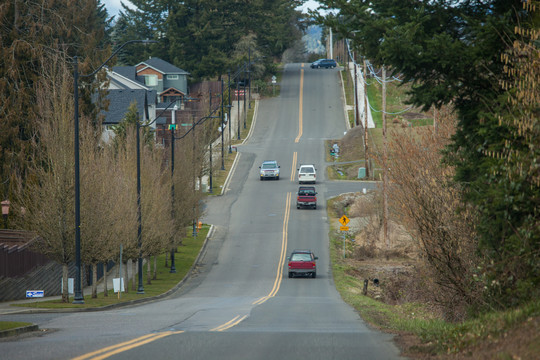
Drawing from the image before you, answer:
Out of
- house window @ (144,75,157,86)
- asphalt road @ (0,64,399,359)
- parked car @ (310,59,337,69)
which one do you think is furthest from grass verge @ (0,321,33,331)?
parked car @ (310,59,337,69)

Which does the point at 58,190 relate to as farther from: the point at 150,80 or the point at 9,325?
the point at 150,80

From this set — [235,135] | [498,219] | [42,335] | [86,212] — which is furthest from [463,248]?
[235,135]

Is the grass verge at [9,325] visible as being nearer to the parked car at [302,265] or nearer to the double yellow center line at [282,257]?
the double yellow center line at [282,257]

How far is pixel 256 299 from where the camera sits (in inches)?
1219

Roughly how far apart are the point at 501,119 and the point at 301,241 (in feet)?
120

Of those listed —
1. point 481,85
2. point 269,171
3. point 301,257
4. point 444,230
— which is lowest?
point 301,257

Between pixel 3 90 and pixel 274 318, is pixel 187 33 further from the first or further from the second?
pixel 274 318

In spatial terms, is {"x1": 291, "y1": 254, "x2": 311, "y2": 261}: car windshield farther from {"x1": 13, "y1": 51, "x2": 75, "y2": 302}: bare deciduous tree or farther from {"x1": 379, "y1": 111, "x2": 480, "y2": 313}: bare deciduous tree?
{"x1": 379, "y1": 111, "x2": 480, "y2": 313}: bare deciduous tree

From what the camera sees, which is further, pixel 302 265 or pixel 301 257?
pixel 301 257

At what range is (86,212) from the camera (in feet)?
88.0

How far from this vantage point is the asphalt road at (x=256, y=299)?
12.4m

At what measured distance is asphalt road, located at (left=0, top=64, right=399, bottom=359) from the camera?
12359 millimetres

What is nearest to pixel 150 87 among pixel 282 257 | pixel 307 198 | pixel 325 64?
pixel 325 64

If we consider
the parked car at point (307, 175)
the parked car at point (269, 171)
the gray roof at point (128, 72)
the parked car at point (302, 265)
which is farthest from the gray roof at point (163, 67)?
the parked car at point (302, 265)
